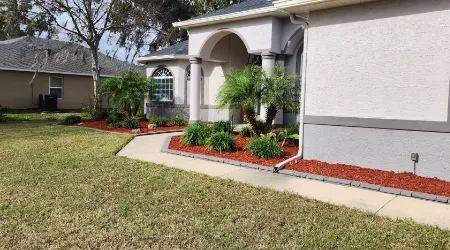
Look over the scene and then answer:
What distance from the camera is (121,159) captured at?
7.62 meters

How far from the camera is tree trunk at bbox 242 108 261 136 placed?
9.17m

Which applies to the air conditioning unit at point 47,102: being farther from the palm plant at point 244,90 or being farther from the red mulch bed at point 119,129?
the palm plant at point 244,90

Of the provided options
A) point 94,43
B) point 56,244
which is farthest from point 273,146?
point 94,43

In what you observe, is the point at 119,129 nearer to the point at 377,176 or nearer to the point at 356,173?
the point at 356,173

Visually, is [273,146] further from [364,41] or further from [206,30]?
[206,30]

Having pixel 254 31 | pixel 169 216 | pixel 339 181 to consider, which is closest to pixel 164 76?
pixel 254 31

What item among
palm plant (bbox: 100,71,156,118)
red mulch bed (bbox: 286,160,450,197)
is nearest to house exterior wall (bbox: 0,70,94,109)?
palm plant (bbox: 100,71,156,118)

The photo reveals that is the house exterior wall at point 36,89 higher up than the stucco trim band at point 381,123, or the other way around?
the house exterior wall at point 36,89

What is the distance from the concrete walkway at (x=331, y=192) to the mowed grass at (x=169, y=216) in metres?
0.33

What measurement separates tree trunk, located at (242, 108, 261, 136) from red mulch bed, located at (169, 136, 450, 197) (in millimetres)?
1214

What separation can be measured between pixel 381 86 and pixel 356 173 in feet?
5.56

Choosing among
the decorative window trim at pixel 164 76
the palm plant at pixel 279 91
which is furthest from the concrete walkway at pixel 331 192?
the decorative window trim at pixel 164 76

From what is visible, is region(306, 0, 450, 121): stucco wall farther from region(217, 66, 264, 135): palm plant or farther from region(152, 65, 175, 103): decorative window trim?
region(152, 65, 175, 103): decorative window trim

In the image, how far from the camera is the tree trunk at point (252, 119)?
9.17 m
